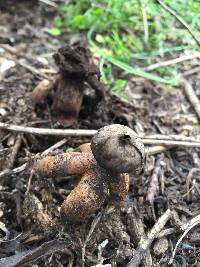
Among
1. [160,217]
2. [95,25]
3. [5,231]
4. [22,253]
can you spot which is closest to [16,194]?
[5,231]

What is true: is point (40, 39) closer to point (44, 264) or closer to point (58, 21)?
point (58, 21)

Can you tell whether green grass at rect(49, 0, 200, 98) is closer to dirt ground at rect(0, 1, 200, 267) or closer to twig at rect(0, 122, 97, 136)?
dirt ground at rect(0, 1, 200, 267)

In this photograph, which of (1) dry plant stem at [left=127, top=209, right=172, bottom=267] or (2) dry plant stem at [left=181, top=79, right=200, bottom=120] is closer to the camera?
(1) dry plant stem at [left=127, top=209, right=172, bottom=267]

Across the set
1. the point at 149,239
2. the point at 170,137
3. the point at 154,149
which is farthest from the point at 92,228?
the point at 170,137

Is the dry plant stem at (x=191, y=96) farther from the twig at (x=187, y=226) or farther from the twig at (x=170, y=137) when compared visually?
the twig at (x=187, y=226)

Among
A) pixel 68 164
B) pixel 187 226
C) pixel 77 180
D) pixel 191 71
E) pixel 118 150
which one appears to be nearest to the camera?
pixel 118 150

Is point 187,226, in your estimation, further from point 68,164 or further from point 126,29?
point 126,29

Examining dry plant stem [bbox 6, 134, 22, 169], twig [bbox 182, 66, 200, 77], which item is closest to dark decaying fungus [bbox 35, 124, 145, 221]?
dry plant stem [bbox 6, 134, 22, 169]
